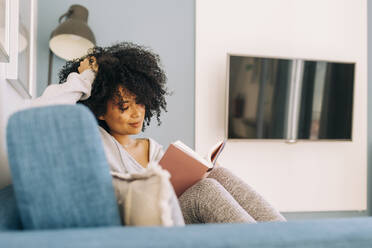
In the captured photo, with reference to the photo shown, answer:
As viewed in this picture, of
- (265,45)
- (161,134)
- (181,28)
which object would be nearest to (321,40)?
(265,45)

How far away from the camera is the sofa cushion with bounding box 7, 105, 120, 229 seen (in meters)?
0.50

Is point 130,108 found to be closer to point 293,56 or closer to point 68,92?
point 68,92

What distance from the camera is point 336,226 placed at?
51 centimetres

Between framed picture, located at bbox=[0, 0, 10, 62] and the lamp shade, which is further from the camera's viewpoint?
the lamp shade

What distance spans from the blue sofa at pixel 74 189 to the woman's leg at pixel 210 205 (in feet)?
0.97

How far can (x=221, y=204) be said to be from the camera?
0.85m

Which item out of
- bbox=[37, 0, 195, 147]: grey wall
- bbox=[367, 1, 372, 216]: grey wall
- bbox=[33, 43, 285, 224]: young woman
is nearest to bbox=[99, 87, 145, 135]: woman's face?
bbox=[33, 43, 285, 224]: young woman

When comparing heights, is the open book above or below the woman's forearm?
below

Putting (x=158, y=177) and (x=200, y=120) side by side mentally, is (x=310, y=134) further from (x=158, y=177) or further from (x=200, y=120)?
(x=158, y=177)

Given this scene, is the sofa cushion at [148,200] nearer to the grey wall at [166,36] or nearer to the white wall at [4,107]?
the white wall at [4,107]

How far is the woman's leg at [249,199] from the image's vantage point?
98 centimetres

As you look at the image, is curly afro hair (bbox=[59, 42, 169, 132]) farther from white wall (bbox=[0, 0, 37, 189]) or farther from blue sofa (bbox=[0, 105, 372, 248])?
blue sofa (bbox=[0, 105, 372, 248])

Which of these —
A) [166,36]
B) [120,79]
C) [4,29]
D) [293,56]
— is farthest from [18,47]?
[293,56]

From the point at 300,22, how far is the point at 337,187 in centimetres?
127
